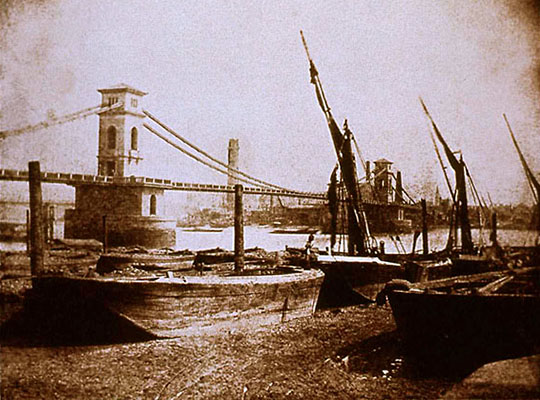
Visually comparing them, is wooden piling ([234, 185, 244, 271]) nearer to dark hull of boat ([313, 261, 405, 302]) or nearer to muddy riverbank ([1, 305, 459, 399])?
muddy riverbank ([1, 305, 459, 399])

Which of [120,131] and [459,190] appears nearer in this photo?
[459,190]

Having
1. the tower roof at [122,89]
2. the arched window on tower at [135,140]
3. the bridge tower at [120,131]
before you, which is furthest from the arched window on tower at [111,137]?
the tower roof at [122,89]

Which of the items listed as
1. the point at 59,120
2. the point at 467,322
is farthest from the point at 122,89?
the point at 467,322

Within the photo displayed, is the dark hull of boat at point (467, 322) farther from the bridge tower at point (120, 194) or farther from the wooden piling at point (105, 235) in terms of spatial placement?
the wooden piling at point (105, 235)

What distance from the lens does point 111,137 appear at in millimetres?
7324

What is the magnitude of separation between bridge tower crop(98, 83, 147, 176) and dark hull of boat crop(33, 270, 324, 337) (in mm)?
1685

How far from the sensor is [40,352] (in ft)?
21.3

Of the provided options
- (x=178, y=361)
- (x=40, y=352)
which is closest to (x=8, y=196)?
(x=40, y=352)

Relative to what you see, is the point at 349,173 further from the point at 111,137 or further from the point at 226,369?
the point at 226,369

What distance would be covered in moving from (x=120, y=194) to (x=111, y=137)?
135 centimetres

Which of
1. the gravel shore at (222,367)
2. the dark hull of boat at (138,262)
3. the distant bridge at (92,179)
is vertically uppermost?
the distant bridge at (92,179)

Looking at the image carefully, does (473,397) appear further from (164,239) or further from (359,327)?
(164,239)

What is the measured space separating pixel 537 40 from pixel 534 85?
1.44 ft

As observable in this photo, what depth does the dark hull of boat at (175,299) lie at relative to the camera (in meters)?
6.64
